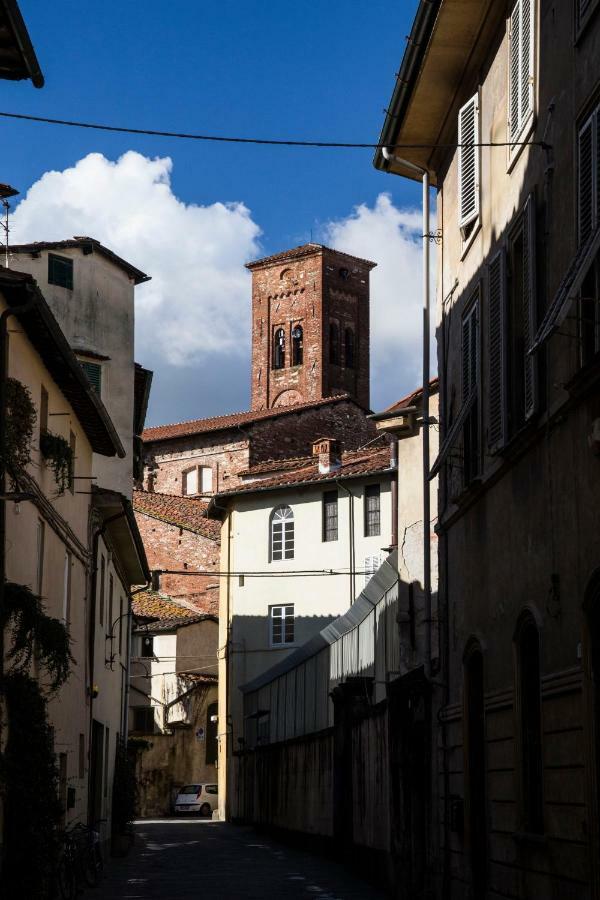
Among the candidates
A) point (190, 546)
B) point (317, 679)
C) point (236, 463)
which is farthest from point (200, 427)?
point (317, 679)

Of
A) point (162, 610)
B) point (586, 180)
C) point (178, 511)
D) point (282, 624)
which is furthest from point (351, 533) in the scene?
point (586, 180)

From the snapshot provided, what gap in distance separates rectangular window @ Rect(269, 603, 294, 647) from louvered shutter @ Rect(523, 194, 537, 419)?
121 feet

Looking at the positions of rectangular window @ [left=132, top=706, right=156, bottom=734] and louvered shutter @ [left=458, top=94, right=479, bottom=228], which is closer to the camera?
louvered shutter @ [left=458, top=94, right=479, bottom=228]

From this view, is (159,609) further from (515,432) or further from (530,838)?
(530,838)

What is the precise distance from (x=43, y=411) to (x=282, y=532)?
30.8 m

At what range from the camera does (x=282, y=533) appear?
48.8 metres

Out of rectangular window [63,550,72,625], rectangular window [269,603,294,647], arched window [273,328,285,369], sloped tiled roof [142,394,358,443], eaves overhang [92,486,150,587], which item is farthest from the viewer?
arched window [273,328,285,369]

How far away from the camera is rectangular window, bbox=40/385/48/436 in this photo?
18125 mm

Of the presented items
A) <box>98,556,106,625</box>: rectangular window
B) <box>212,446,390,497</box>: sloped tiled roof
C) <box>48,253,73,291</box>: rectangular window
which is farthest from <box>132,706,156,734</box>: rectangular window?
Answer: <box>48,253,73,291</box>: rectangular window

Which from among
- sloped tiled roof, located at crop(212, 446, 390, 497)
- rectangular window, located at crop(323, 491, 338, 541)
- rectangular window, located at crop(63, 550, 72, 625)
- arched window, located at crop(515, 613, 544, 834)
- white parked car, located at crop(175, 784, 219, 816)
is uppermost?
→ sloped tiled roof, located at crop(212, 446, 390, 497)

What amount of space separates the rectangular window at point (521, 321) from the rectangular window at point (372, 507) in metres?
33.8

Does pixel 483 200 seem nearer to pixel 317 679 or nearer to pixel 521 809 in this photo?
pixel 521 809

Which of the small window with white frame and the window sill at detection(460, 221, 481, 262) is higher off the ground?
the small window with white frame

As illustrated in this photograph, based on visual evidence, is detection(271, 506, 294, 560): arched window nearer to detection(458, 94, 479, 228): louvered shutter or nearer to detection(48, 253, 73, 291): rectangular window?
detection(48, 253, 73, 291): rectangular window
